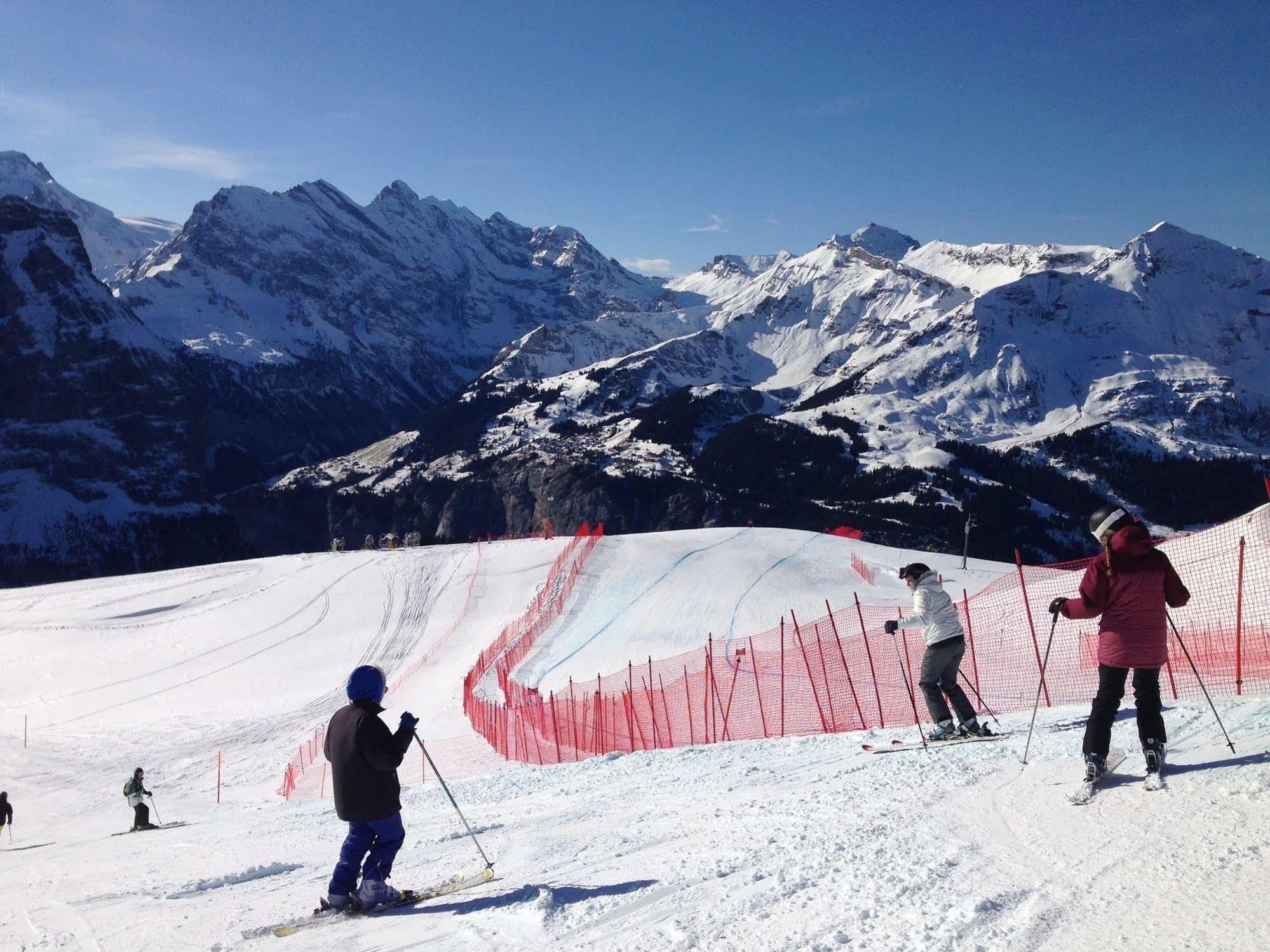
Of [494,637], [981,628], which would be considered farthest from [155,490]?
[981,628]

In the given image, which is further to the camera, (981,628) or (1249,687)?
(981,628)

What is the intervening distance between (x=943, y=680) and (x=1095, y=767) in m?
2.55

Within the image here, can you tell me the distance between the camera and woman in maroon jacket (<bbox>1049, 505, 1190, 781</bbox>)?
6.09 m

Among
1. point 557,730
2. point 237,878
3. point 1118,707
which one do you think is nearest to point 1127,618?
point 1118,707

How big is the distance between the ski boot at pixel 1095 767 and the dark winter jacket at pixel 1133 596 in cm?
61

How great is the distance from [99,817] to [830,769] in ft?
53.8

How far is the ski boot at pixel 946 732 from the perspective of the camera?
865 centimetres

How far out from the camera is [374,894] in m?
5.72

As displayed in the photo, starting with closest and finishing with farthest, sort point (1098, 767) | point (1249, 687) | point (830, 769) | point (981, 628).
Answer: point (1098, 767) → point (830, 769) → point (1249, 687) → point (981, 628)

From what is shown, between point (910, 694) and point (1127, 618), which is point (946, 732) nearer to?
point (910, 694)

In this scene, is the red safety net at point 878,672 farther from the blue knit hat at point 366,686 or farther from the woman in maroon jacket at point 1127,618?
the blue knit hat at point 366,686

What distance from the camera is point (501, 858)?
682cm

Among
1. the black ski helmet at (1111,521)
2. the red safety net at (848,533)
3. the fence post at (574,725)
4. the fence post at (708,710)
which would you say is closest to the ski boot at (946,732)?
the black ski helmet at (1111,521)

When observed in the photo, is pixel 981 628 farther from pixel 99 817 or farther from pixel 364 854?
pixel 99 817
